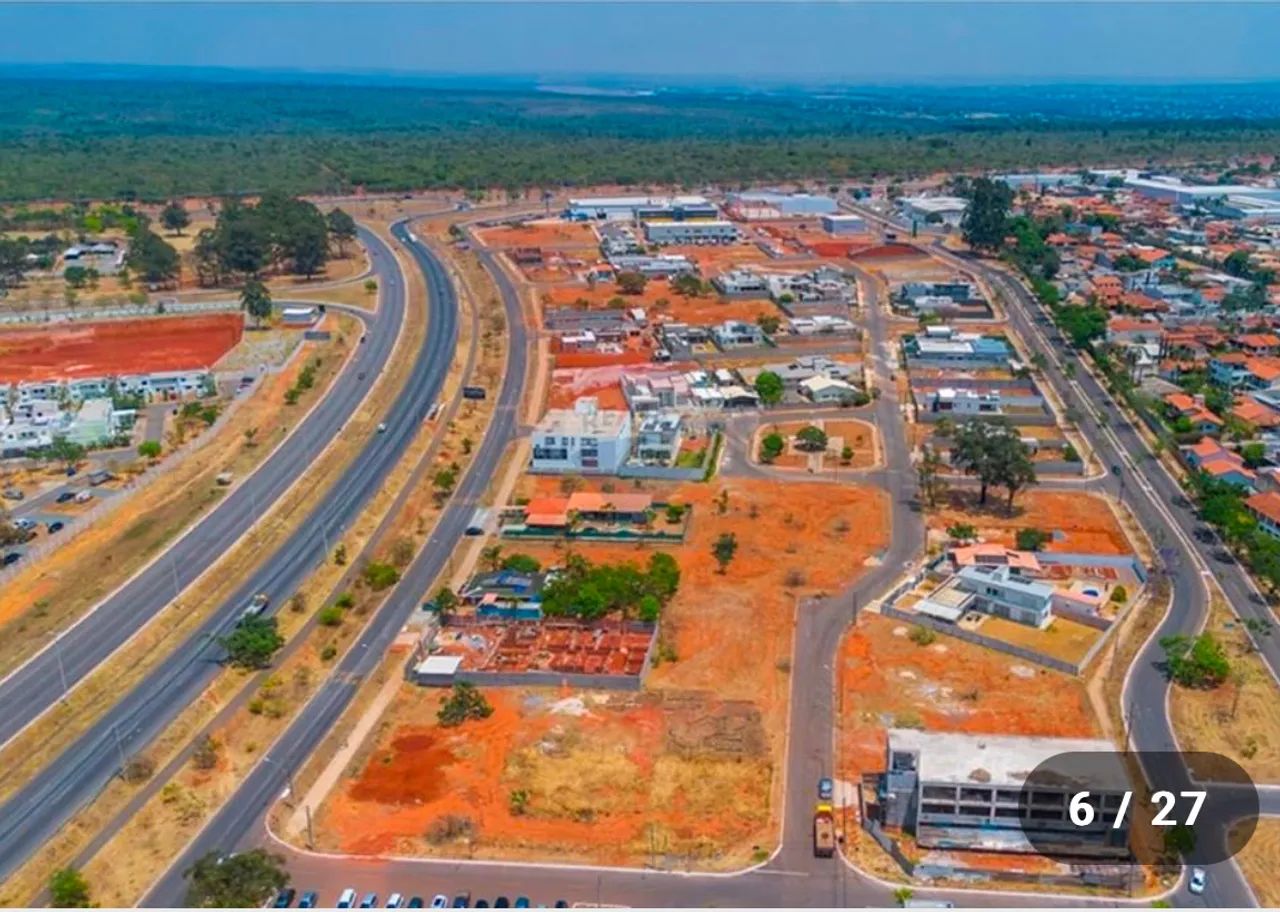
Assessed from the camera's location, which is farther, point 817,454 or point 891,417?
point 891,417

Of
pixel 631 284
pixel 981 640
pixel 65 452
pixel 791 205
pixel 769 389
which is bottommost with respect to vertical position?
pixel 65 452

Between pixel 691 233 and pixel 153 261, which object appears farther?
pixel 691 233

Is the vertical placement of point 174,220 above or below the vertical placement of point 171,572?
above

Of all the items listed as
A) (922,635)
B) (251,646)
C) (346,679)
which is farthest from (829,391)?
(251,646)

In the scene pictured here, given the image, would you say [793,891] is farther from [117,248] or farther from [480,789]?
[117,248]

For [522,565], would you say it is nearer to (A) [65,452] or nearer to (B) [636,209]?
(A) [65,452]

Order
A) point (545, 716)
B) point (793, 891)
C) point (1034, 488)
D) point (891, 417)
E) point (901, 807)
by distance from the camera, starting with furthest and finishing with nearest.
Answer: point (891, 417) < point (1034, 488) < point (545, 716) < point (901, 807) < point (793, 891)

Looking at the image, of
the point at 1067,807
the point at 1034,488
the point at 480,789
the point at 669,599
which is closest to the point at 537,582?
the point at 669,599

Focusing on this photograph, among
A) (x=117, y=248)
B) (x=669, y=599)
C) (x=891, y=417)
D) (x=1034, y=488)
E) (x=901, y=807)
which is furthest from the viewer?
(x=117, y=248)

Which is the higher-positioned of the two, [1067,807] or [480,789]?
[1067,807]
